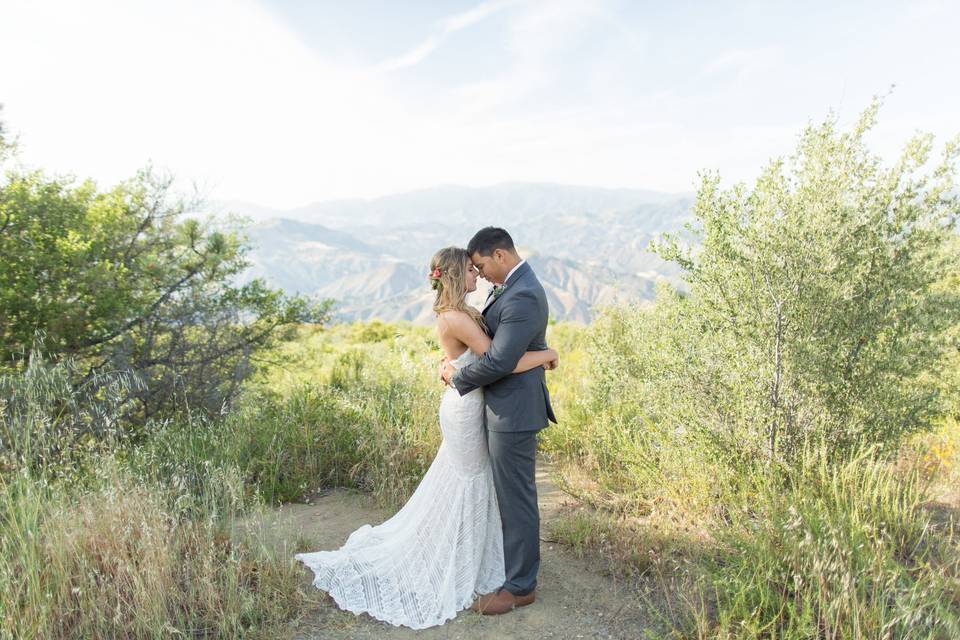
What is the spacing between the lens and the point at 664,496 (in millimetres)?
5035

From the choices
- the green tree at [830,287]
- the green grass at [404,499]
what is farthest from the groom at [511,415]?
the green tree at [830,287]

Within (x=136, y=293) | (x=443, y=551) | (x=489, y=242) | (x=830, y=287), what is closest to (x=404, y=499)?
(x=443, y=551)

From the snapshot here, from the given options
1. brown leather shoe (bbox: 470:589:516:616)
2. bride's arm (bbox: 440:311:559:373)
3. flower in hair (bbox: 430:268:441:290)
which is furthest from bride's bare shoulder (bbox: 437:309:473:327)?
brown leather shoe (bbox: 470:589:516:616)

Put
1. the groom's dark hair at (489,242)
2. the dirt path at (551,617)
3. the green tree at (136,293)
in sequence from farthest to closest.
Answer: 1. the green tree at (136,293)
2. the groom's dark hair at (489,242)
3. the dirt path at (551,617)

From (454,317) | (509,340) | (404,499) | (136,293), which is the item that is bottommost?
(404,499)

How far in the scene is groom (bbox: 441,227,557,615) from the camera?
3875 mm

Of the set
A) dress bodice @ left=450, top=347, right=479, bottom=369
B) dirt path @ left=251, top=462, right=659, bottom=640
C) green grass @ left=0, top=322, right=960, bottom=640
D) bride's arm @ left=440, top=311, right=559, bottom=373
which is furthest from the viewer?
dress bodice @ left=450, top=347, right=479, bottom=369

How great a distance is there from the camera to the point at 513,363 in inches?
146

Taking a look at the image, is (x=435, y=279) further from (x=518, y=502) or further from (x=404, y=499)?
(x=404, y=499)

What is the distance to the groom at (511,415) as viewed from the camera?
388 cm

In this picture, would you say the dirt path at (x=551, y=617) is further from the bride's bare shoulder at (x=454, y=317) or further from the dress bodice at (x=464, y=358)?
the bride's bare shoulder at (x=454, y=317)

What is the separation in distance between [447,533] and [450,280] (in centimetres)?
193

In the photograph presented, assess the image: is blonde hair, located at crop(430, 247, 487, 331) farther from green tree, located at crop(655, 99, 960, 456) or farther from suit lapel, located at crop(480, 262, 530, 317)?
green tree, located at crop(655, 99, 960, 456)

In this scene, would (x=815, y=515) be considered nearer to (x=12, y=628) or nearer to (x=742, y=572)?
(x=742, y=572)
